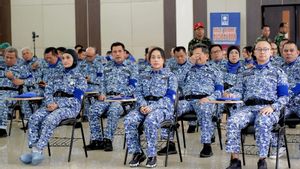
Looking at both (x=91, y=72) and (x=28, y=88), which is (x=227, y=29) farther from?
(x=28, y=88)

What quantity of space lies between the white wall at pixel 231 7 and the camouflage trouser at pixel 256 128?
26.2ft

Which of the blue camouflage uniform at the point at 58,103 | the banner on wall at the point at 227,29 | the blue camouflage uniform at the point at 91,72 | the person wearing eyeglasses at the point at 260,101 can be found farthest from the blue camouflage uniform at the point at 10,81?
the banner on wall at the point at 227,29

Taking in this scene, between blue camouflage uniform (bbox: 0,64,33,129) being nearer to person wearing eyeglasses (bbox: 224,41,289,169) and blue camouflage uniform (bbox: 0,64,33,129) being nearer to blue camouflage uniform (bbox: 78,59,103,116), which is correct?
blue camouflage uniform (bbox: 78,59,103,116)

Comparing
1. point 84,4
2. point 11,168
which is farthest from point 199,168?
point 84,4

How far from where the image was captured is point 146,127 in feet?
18.8

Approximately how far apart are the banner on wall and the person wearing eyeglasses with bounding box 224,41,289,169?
739 centimetres

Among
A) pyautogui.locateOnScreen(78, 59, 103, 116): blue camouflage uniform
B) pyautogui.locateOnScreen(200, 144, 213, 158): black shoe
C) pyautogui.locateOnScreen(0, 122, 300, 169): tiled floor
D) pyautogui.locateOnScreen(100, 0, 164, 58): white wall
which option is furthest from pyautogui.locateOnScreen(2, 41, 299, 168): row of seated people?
pyautogui.locateOnScreen(100, 0, 164, 58): white wall

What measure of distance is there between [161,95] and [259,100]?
1.16 metres

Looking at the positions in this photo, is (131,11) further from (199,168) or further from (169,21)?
(199,168)

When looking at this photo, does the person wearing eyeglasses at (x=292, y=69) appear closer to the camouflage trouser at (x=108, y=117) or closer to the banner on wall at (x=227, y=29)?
the camouflage trouser at (x=108, y=117)

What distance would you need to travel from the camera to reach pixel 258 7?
43.0ft

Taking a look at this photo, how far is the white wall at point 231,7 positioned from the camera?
13164mm

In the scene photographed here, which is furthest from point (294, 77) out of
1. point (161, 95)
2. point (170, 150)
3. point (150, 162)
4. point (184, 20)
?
point (184, 20)

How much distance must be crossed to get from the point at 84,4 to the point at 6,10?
7.82ft
